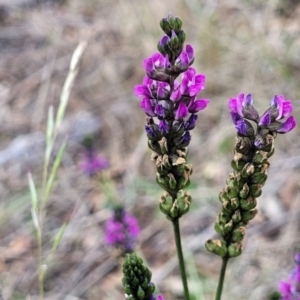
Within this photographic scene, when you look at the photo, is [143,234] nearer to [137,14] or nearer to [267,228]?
[267,228]

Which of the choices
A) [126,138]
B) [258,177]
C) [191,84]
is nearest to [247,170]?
[258,177]

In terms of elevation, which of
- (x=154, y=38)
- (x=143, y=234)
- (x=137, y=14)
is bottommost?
(x=143, y=234)

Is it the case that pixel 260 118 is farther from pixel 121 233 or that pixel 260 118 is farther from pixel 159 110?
pixel 121 233

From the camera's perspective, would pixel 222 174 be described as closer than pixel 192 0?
Yes

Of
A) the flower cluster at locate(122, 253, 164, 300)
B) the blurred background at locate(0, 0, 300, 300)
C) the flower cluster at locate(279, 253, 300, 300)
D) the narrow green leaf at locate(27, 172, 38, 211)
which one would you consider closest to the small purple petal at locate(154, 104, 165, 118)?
the flower cluster at locate(122, 253, 164, 300)

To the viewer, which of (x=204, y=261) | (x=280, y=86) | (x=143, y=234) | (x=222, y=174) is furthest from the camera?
(x=280, y=86)

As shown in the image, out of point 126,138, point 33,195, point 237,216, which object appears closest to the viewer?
point 237,216

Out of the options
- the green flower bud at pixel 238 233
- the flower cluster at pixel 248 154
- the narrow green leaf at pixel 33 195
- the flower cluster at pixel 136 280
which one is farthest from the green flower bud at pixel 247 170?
the narrow green leaf at pixel 33 195

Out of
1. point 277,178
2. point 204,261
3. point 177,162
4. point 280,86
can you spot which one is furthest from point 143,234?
point 177,162
